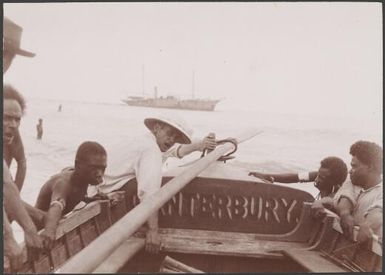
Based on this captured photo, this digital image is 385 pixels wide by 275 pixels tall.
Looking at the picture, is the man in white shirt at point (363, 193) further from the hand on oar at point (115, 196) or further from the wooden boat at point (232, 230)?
the hand on oar at point (115, 196)

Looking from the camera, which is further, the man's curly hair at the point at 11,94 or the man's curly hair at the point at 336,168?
the man's curly hair at the point at 336,168

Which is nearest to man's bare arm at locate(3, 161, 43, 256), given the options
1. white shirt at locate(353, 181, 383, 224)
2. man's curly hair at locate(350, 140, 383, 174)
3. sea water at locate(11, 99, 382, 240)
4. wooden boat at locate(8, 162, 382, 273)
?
wooden boat at locate(8, 162, 382, 273)

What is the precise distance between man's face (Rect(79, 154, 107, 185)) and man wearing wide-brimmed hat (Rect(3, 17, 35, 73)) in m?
0.81

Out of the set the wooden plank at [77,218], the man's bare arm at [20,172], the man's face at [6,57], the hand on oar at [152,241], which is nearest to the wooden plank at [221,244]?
the hand on oar at [152,241]

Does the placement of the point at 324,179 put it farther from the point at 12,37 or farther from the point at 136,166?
the point at 12,37

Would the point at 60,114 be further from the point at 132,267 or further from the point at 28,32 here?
the point at 132,267

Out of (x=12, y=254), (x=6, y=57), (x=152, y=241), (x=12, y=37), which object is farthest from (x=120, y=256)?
(x=12, y=37)

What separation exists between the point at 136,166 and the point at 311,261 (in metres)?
1.15

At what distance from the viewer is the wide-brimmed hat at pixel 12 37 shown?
10.1 feet

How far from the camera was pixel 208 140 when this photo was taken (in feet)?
12.2

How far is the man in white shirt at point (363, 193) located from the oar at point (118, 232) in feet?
2.92

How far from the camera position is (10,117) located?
2.88m

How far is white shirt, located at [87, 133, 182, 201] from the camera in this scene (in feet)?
9.17

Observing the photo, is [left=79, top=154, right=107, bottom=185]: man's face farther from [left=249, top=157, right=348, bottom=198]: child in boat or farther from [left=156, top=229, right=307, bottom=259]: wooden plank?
[left=249, top=157, right=348, bottom=198]: child in boat
